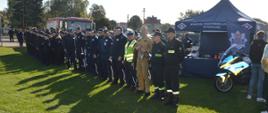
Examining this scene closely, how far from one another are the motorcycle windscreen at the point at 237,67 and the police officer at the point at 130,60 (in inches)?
114

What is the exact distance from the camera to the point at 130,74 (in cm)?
1100

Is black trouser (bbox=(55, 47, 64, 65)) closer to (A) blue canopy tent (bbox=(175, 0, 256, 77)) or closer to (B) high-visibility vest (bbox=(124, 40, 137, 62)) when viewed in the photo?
(A) blue canopy tent (bbox=(175, 0, 256, 77))

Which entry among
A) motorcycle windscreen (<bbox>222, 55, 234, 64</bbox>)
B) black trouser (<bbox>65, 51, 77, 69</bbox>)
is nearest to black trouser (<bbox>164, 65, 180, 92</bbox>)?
motorcycle windscreen (<bbox>222, 55, 234, 64</bbox>)

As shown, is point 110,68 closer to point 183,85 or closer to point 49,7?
point 183,85

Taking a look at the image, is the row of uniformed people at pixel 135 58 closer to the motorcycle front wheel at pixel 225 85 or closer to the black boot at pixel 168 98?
the black boot at pixel 168 98

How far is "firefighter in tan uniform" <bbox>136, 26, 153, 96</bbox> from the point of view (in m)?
9.80

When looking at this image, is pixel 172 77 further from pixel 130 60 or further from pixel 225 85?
pixel 225 85

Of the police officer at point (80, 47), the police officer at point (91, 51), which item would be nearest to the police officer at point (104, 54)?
the police officer at point (91, 51)

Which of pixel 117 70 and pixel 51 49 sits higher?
pixel 51 49

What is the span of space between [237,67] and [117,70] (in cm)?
373

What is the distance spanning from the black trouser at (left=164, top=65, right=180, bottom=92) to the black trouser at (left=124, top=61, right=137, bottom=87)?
2.13m

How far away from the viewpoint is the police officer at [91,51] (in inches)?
516

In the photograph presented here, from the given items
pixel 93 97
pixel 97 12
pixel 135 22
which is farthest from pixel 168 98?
pixel 97 12

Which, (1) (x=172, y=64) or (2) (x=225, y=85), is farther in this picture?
(2) (x=225, y=85)
